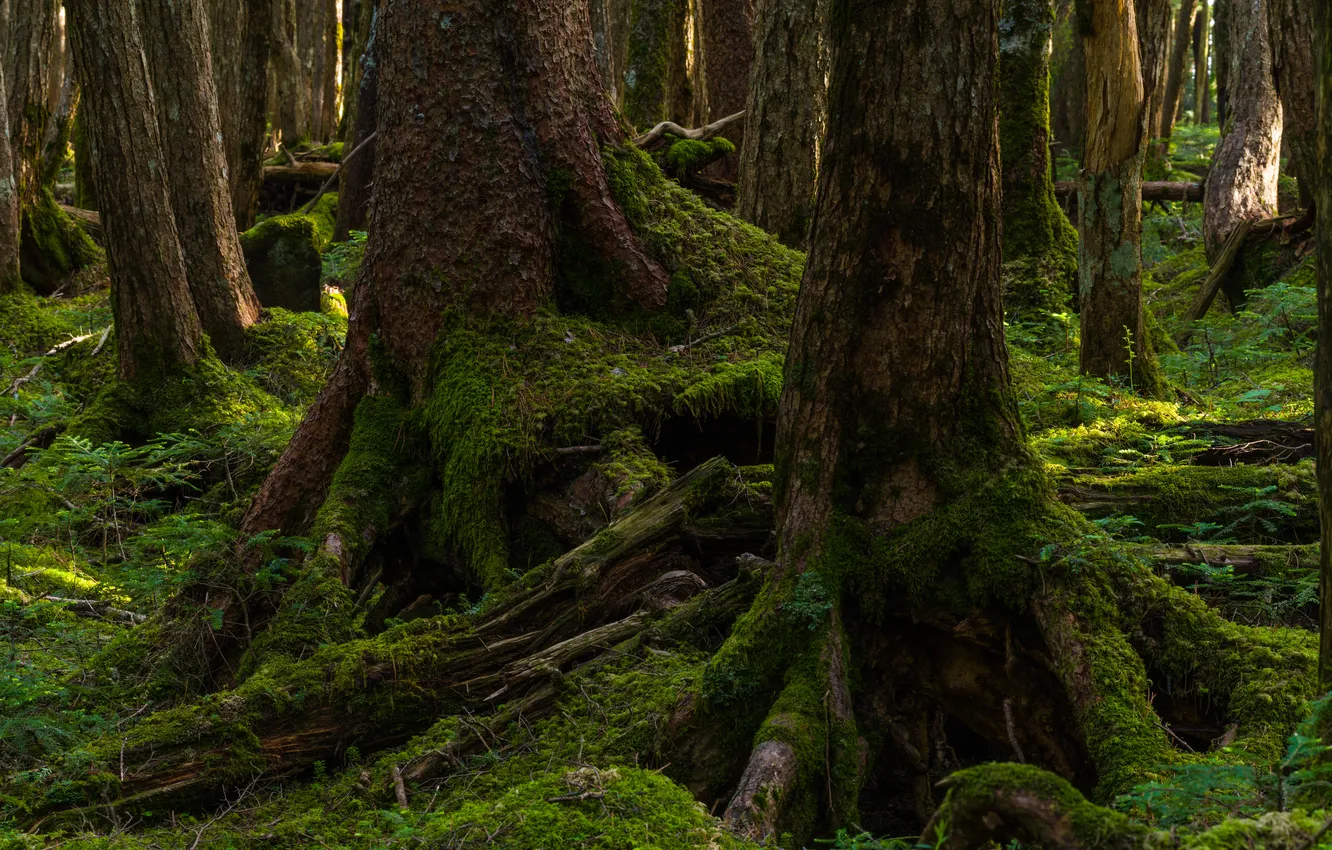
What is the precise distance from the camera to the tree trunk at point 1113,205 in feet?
22.5

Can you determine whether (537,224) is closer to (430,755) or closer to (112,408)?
(430,755)

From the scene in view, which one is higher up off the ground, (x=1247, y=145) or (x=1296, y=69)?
(x=1296, y=69)

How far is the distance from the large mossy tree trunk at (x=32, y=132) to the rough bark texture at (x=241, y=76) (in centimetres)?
194

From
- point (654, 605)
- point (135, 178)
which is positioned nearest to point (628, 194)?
point (654, 605)

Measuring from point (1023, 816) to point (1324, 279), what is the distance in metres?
1.35

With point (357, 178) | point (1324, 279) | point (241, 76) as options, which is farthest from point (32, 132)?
point (1324, 279)

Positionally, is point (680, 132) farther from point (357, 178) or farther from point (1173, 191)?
point (1173, 191)

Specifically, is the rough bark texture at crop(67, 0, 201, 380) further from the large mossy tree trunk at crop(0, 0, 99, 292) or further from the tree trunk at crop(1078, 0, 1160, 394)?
the tree trunk at crop(1078, 0, 1160, 394)

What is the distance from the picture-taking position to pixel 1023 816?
2.41m

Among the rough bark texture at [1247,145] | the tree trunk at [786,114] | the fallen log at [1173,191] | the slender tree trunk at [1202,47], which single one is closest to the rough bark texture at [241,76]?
the tree trunk at [786,114]

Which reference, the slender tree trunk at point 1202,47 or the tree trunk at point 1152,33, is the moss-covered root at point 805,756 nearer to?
the tree trunk at point 1152,33

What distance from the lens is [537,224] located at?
6.01 m

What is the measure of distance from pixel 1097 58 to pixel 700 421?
3.59 metres

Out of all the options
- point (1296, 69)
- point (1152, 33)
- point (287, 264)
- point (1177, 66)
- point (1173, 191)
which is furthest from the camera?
point (1177, 66)
